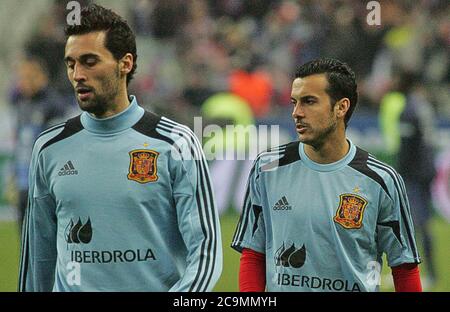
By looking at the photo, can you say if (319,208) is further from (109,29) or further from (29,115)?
(29,115)

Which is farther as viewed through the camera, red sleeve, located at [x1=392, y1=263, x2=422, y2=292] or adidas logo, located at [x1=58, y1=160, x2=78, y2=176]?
red sleeve, located at [x1=392, y1=263, x2=422, y2=292]

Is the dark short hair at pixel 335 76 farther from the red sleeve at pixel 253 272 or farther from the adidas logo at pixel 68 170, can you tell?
the adidas logo at pixel 68 170

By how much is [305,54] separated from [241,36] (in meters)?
0.83

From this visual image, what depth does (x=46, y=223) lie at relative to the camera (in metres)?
3.90

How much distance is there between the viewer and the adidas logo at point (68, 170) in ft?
12.6

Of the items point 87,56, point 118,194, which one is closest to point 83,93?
point 87,56

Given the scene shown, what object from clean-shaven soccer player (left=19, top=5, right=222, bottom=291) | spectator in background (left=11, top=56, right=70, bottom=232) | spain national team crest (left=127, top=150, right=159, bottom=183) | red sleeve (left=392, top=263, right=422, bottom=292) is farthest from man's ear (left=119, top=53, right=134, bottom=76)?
spectator in background (left=11, top=56, right=70, bottom=232)

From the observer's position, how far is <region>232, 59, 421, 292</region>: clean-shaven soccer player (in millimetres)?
3932

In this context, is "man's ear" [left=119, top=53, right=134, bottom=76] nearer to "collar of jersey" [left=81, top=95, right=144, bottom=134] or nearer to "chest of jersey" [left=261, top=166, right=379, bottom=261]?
"collar of jersey" [left=81, top=95, right=144, bottom=134]

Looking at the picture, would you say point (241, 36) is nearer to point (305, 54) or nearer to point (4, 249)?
point (305, 54)

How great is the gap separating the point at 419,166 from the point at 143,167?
4697 mm

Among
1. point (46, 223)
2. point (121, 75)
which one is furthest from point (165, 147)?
point (46, 223)

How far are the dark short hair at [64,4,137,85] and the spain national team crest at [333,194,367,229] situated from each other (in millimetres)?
1037

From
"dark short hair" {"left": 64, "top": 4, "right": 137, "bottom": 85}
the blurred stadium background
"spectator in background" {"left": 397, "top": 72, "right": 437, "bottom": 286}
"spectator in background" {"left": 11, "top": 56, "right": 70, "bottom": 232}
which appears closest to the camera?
"dark short hair" {"left": 64, "top": 4, "right": 137, "bottom": 85}
